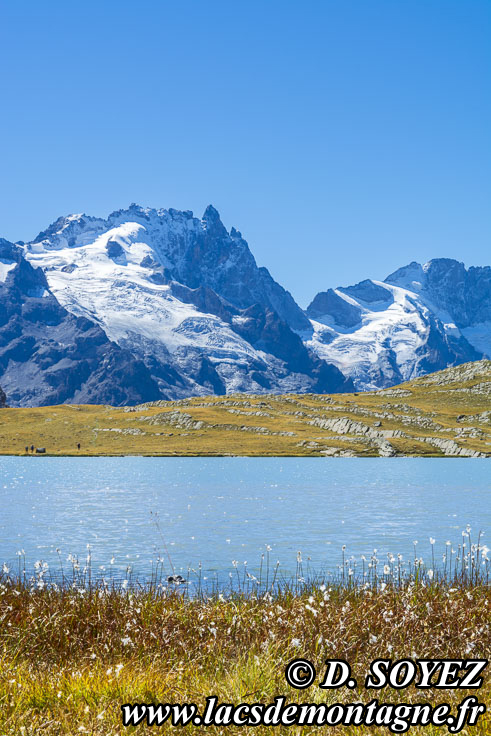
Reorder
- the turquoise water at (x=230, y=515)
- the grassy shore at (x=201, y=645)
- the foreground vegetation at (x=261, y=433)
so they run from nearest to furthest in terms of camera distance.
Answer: the grassy shore at (x=201, y=645), the turquoise water at (x=230, y=515), the foreground vegetation at (x=261, y=433)

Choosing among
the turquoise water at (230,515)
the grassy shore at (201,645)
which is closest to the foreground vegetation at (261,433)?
the turquoise water at (230,515)

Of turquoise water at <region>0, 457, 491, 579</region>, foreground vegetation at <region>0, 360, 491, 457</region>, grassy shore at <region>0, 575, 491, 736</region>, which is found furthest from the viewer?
foreground vegetation at <region>0, 360, 491, 457</region>

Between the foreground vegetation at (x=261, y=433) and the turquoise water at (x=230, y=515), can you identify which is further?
the foreground vegetation at (x=261, y=433)

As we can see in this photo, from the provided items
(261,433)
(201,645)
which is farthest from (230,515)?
(261,433)

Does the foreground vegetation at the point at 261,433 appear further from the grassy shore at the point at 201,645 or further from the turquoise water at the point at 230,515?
the grassy shore at the point at 201,645

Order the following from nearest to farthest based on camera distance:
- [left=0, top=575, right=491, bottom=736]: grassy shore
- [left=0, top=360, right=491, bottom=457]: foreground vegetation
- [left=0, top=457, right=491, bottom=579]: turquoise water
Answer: [left=0, top=575, right=491, bottom=736]: grassy shore → [left=0, top=457, right=491, bottom=579]: turquoise water → [left=0, top=360, right=491, bottom=457]: foreground vegetation

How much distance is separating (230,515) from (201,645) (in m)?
37.0

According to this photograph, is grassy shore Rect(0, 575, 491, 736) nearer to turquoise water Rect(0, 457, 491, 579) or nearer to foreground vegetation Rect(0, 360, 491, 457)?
turquoise water Rect(0, 457, 491, 579)

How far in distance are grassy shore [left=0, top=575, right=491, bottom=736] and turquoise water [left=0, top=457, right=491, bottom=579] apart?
1276cm

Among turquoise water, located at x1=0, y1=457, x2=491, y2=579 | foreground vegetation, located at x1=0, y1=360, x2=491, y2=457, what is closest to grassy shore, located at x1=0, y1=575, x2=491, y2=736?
turquoise water, located at x1=0, y1=457, x2=491, y2=579

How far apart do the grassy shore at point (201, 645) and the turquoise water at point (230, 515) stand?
12760 mm

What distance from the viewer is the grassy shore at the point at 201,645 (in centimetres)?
1150

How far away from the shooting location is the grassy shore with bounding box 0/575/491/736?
1150 cm

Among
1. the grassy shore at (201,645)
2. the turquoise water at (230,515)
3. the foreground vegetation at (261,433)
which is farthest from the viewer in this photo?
the foreground vegetation at (261,433)
